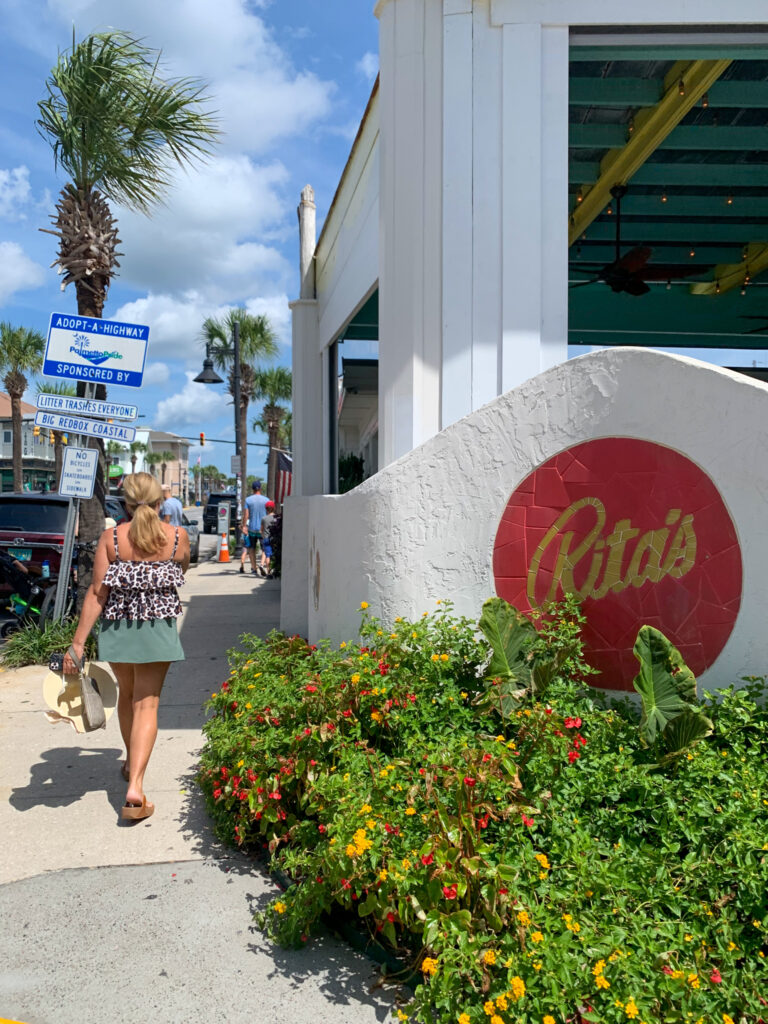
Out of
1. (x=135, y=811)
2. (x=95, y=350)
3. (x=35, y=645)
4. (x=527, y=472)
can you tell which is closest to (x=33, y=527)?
(x=35, y=645)

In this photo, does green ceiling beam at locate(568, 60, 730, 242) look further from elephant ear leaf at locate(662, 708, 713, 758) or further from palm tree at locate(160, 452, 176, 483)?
palm tree at locate(160, 452, 176, 483)

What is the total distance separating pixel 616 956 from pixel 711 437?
2.24m

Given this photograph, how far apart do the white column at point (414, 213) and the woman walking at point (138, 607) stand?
1.74m

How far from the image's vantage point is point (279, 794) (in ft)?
11.5

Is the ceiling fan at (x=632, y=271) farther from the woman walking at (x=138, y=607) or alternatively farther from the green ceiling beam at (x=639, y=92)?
the woman walking at (x=138, y=607)

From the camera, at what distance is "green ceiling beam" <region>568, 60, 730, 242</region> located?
20.6 feet

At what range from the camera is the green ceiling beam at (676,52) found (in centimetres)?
531

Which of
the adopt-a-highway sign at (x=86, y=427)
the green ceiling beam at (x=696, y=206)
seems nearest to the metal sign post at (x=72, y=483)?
the adopt-a-highway sign at (x=86, y=427)

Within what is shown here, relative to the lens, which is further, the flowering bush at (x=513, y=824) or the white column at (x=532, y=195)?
the white column at (x=532, y=195)

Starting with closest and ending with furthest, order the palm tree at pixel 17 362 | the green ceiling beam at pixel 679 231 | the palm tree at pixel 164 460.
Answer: the green ceiling beam at pixel 679 231 → the palm tree at pixel 17 362 → the palm tree at pixel 164 460

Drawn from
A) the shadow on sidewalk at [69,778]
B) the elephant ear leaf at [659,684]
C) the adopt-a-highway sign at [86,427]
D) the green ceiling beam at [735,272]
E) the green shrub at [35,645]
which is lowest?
the shadow on sidewalk at [69,778]

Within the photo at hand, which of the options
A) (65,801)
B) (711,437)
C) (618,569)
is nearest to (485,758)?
(618,569)

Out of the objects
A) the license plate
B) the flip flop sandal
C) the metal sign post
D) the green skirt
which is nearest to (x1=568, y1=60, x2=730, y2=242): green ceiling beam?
the green skirt

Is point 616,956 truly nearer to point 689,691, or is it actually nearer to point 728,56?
point 689,691
